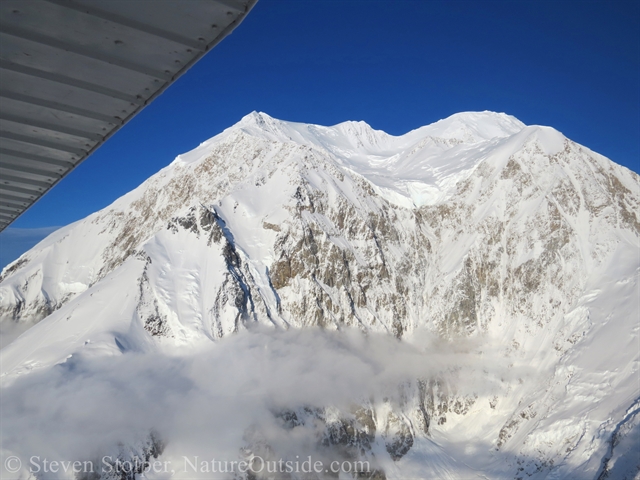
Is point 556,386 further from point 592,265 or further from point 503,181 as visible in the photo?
point 503,181

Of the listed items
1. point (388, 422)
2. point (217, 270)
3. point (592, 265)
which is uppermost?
point (217, 270)

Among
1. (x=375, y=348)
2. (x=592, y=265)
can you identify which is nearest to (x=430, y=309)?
(x=375, y=348)

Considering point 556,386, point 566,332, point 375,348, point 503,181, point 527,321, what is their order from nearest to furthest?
point 556,386 → point 566,332 → point 527,321 → point 375,348 → point 503,181

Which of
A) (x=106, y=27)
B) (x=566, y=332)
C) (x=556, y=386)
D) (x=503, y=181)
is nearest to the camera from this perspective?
(x=106, y=27)

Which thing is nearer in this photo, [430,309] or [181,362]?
[181,362]

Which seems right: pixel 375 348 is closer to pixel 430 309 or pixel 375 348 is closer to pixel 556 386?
pixel 430 309

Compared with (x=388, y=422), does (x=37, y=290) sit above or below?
above
